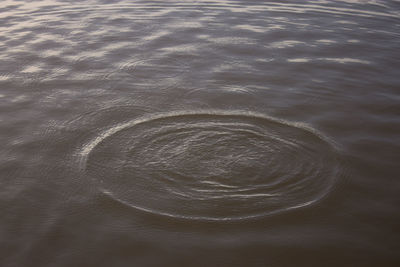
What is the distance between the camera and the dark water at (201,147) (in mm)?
3207

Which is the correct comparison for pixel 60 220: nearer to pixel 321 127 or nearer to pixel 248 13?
pixel 321 127

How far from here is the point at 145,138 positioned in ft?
14.5

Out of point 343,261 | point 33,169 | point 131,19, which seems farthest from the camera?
point 131,19

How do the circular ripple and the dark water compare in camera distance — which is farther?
the circular ripple

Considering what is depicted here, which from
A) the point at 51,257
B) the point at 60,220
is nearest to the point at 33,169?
the point at 60,220

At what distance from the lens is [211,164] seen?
13.3 feet

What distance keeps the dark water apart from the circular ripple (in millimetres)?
16

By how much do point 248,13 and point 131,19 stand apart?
93.3 inches

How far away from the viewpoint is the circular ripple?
142 inches

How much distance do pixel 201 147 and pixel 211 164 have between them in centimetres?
30

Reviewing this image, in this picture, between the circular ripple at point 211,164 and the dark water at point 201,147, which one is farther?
the circular ripple at point 211,164

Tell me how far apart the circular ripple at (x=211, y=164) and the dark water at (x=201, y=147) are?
0.02 metres

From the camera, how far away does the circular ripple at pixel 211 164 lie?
11.8 ft

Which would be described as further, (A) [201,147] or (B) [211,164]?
(A) [201,147]
